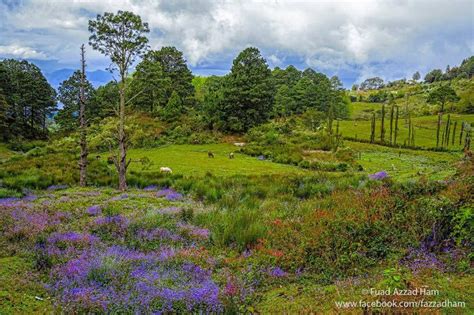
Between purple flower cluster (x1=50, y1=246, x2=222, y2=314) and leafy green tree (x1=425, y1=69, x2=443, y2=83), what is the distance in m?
200

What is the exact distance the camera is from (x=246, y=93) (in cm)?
4741

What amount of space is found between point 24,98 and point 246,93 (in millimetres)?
35547

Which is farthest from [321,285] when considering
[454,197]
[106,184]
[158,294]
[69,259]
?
[106,184]

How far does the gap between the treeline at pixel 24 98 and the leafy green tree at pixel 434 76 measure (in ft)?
579

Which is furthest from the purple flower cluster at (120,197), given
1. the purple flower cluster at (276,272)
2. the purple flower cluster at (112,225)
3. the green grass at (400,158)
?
the green grass at (400,158)

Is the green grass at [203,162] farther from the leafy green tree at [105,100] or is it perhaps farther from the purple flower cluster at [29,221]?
the purple flower cluster at [29,221]

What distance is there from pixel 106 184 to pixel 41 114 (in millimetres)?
48687

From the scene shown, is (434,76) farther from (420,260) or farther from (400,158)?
(420,260)

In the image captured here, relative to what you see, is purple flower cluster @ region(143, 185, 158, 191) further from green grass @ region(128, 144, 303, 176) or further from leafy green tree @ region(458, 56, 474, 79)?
leafy green tree @ region(458, 56, 474, 79)

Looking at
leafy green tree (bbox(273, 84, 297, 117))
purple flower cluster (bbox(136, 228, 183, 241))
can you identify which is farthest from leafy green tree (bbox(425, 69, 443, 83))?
purple flower cluster (bbox(136, 228, 183, 241))

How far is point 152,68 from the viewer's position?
4619 cm

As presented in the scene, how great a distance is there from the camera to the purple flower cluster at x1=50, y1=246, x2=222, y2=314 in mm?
5535

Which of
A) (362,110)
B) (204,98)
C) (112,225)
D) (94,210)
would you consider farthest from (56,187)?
(362,110)

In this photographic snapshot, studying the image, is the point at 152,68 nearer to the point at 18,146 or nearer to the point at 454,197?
the point at 18,146
